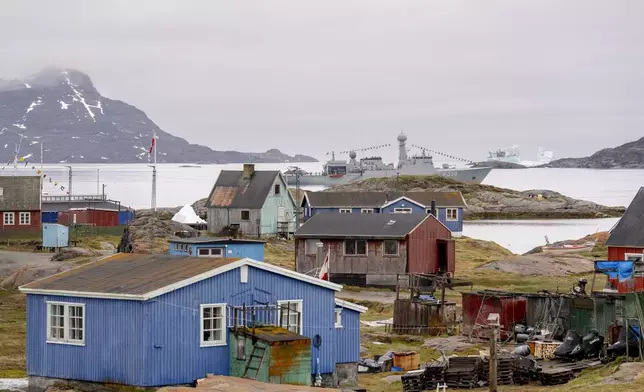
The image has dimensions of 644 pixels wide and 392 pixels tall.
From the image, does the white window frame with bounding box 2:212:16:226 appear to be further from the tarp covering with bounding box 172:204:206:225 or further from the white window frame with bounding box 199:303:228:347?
the white window frame with bounding box 199:303:228:347

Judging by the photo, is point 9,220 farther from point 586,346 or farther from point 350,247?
point 586,346

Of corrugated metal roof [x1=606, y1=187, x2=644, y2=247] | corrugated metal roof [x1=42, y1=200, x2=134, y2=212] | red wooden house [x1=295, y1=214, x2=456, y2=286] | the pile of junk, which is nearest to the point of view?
the pile of junk

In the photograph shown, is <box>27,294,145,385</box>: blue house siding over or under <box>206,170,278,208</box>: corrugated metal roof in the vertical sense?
under

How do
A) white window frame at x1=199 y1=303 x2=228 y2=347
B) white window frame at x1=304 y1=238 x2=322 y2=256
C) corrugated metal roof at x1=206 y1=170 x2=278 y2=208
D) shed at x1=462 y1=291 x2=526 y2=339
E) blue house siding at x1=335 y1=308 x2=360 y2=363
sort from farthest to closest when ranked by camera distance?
corrugated metal roof at x1=206 y1=170 x2=278 y2=208 < white window frame at x1=304 y1=238 x2=322 y2=256 < shed at x1=462 y1=291 x2=526 y2=339 < blue house siding at x1=335 y1=308 x2=360 y2=363 < white window frame at x1=199 y1=303 x2=228 y2=347

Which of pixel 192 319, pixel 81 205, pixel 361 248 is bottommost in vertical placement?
pixel 192 319

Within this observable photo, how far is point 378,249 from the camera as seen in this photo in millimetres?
56062

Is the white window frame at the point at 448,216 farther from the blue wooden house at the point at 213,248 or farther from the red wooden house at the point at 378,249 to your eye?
the blue wooden house at the point at 213,248

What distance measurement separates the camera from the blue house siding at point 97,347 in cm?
2578

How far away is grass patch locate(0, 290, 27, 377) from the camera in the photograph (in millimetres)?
34125

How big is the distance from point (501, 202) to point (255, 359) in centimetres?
13727

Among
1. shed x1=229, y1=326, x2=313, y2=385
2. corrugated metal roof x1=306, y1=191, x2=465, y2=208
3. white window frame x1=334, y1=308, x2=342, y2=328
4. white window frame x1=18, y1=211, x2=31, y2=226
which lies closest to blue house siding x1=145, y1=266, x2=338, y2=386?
shed x1=229, y1=326, x2=313, y2=385

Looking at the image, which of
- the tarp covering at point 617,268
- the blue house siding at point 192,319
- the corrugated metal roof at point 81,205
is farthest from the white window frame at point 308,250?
the corrugated metal roof at point 81,205

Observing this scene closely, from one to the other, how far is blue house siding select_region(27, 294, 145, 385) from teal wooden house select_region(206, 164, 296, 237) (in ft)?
162

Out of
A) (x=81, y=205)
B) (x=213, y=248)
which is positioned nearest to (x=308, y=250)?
(x=213, y=248)
